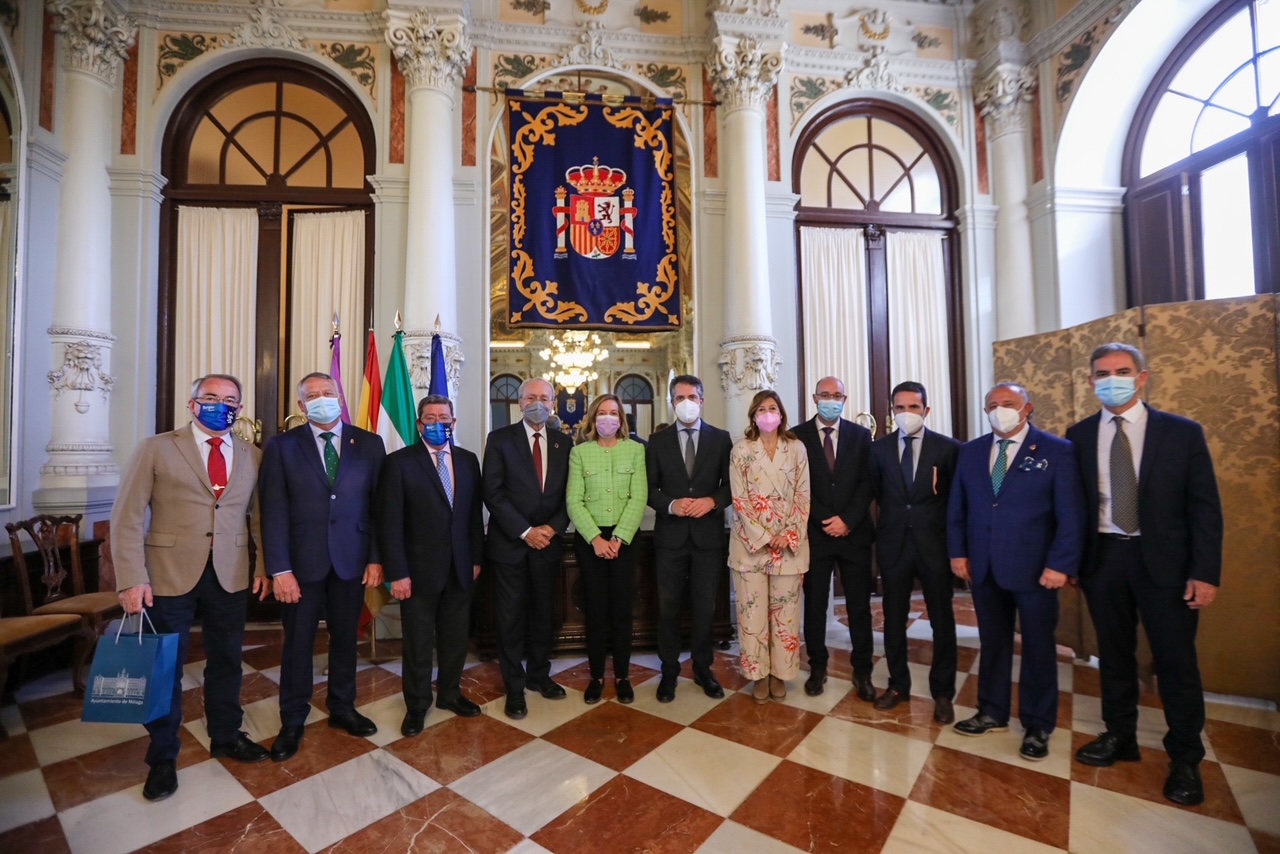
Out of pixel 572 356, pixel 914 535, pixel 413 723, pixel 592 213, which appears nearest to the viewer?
pixel 413 723

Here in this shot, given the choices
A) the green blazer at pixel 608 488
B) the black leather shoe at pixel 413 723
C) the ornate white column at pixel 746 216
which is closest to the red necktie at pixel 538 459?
the green blazer at pixel 608 488

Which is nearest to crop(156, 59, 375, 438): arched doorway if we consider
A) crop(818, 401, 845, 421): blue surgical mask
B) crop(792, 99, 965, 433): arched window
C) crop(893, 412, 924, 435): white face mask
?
crop(818, 401, 845, 421): blue surgical mask

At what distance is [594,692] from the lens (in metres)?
3.05

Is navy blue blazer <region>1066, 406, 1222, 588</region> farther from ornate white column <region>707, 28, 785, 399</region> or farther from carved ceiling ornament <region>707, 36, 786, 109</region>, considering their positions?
carved ceiling ornament <region>707, 36, 786, 109</region>

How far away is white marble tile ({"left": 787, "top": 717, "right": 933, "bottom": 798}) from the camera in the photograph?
7.62 ft

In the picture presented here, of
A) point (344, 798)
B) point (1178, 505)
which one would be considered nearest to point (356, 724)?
point (344, 798)

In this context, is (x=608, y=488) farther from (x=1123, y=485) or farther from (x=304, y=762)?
(x=1123, y=485)

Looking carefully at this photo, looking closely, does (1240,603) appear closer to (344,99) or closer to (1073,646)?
(1073,646)

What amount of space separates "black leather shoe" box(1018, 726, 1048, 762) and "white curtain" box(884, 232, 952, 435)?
3465 millimetres

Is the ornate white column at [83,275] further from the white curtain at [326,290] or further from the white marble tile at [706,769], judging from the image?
the white marble tile at [706,769]

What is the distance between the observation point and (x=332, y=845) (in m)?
1.96

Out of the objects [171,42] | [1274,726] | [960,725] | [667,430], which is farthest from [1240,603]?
[171,42]

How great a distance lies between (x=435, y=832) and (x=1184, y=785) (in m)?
2.52

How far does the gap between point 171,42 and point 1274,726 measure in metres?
7.79
